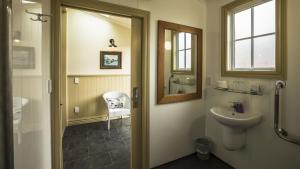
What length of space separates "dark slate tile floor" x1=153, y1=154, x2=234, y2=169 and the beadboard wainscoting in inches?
98.0

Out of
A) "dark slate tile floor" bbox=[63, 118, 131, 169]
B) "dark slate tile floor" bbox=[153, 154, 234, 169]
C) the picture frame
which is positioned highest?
the picture frame

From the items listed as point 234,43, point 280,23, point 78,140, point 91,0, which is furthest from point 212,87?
point 78,140

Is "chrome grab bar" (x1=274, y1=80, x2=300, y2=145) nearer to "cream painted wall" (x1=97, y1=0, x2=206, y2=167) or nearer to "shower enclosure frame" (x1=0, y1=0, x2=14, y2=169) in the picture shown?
"cream painted wall" (x1=97, y1=0, x2=206, y2=167)

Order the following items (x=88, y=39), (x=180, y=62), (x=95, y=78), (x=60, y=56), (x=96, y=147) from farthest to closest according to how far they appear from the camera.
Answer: (x=95, y=78), (x=88, y=39), (x=96, y=147), (x=180, y=62), (x=60, y=56)

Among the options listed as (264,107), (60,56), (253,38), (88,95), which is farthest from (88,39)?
(264,107)

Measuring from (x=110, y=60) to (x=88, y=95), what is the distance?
3.48 ft

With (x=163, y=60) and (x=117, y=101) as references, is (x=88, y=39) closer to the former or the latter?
(x=117, y=101)

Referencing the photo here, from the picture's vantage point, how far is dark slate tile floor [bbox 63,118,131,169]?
222 centimetres

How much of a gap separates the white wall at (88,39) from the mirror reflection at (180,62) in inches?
94.1

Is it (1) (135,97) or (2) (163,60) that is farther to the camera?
(2) (163,60)

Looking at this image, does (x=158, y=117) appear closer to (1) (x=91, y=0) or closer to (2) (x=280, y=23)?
(1) (x=91, y=0)

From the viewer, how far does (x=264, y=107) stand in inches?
70.1

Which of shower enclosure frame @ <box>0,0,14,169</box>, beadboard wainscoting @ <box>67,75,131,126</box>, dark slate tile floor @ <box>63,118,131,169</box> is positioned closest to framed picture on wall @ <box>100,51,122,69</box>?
beadboard wainscoting @ <box>67,75,131,126</box>

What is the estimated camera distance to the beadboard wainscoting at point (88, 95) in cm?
375
